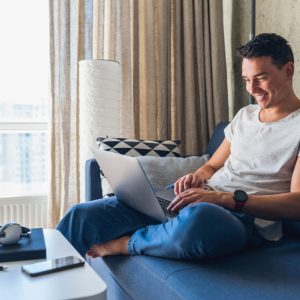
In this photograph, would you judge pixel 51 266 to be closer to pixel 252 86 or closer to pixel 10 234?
pixel 10 234

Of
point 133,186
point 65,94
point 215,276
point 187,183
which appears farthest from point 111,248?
point 65,94

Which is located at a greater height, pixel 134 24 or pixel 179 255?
pixel 134 24

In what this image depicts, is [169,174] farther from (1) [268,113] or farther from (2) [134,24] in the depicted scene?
(2) [134,24]

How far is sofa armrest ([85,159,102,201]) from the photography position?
6.56ft

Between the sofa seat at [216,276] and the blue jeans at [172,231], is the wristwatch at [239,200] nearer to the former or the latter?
the blue jeans at [172,231]

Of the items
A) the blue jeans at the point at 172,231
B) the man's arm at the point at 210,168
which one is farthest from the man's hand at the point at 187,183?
the blue jeans at the point at 172,231

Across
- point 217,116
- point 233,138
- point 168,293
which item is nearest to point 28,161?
point 217,116

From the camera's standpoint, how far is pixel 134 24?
265 centimetres

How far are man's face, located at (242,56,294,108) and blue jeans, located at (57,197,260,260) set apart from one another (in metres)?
0.50

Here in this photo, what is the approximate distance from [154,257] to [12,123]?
1.67 metres

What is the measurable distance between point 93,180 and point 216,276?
101 centimetres

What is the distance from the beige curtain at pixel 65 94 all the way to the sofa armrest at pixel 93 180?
0.58 meters

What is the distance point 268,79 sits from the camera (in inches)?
62.4

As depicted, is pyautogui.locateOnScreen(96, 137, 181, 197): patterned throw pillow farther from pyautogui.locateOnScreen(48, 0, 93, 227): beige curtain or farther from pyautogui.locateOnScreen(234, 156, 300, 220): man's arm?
pyautogui.locateOnScreen(234, 156, 300, 220): man's arm
